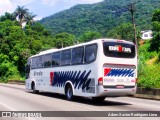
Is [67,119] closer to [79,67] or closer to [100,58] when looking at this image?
[100,58]

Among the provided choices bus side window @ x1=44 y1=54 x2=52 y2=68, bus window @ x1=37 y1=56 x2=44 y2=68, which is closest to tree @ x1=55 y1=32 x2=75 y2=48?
bus window @ x1=37 y1=56 x2=44 y2=68

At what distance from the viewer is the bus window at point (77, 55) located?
17906mm

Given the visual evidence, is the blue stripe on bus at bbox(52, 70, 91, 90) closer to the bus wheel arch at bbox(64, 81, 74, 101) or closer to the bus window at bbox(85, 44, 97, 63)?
the bus wheel arch at bbox(64, 81, 74, 101)

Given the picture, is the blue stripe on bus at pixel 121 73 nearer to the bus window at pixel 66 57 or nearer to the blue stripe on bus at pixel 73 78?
the blue stripe on bus at pixel 73 78

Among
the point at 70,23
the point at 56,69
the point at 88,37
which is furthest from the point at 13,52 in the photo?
the point at 70,23

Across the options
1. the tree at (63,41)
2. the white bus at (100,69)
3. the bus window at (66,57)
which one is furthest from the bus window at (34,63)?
the tree at (63,41)

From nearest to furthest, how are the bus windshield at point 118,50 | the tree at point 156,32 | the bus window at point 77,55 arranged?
the bus windshield at point 118,50
the bus window at point 77,55
the tree at point 156,32

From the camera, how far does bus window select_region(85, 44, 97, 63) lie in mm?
Answer: 16562

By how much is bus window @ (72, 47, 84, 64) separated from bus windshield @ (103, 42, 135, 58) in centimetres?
183

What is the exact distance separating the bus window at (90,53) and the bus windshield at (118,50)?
1.81 ft

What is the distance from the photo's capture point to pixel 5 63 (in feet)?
242

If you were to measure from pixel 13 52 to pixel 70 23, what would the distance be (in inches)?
2866

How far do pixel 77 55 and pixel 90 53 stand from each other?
5.21ft

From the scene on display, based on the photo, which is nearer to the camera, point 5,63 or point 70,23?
point 5,63
